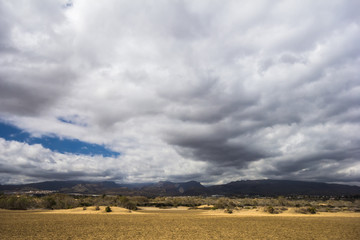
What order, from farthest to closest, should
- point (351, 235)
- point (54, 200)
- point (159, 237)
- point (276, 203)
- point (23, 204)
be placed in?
1. point (276, 203)
2. point (54, 200)
3. point (23, 204)
4. point (351, 235)
5. point (159, 237)

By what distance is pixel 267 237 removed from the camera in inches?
703

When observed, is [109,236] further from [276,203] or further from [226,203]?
[276,203]

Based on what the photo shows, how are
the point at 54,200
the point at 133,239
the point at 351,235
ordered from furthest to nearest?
the point at 54,200
the point at 351,235
the point at 133,239

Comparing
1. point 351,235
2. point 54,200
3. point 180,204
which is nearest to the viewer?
point 351,235

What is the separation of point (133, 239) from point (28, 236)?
24.6 ft

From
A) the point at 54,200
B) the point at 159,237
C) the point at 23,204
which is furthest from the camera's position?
the point at 54,200

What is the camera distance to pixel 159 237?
1714cm

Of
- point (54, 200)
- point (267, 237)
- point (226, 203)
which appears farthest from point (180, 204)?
point (267, 237)

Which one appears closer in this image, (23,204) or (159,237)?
(159,237)

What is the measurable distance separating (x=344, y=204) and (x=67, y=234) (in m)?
64.6

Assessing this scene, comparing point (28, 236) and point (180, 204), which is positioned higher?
point (28, 236)

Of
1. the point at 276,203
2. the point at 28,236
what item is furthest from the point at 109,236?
the point at 276,203

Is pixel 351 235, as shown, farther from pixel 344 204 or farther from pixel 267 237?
pixel 344 204

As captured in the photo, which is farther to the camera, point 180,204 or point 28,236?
point 180,204
